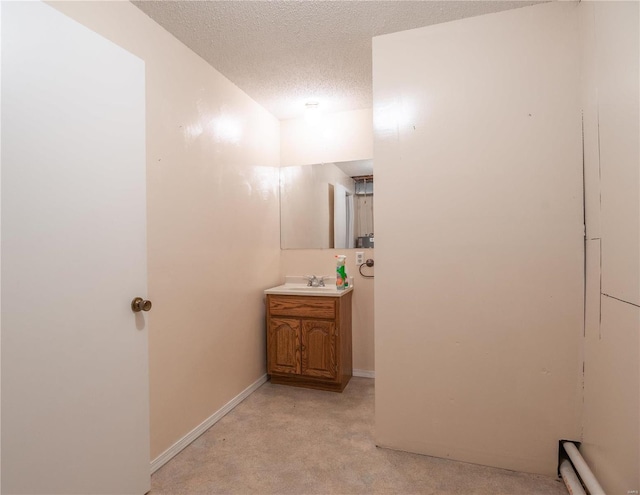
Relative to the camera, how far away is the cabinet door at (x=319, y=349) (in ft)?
9.24

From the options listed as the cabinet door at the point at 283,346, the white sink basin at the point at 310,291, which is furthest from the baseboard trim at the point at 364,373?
the white sink basin at the point at 310,291

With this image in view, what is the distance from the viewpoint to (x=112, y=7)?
1671 mm

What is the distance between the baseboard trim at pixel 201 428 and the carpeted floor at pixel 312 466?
0.03 meters

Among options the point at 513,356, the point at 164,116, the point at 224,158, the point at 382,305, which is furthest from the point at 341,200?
the point at 513,356

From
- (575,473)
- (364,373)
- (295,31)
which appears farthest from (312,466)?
(295,31)

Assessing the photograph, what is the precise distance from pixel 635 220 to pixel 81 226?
76.8 inches

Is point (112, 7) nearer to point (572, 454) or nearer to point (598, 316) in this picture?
point (598, 316)

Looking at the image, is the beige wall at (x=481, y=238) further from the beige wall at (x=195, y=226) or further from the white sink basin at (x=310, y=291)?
the beige wall at (x=195, y=226)

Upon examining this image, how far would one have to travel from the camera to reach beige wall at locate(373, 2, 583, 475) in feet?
5.82

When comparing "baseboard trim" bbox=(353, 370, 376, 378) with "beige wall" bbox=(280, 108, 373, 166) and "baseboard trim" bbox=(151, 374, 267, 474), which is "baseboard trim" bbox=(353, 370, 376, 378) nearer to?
"baseboard trim" bbox=(151, 374, 267, 474)

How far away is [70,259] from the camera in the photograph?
1233 mm

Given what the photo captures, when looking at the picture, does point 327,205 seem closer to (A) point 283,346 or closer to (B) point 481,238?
(A) point 283,346

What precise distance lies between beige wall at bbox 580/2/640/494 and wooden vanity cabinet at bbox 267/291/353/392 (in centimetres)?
160

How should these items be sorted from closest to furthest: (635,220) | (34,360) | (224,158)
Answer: (34,360), (635,220), (224,158)
